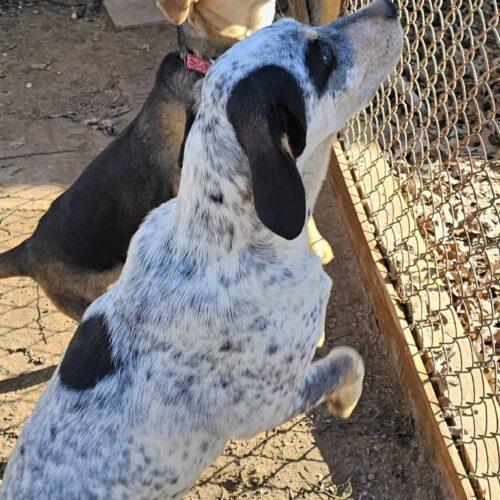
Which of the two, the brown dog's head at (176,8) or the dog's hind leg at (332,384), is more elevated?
the brown dog's head at (176,8)

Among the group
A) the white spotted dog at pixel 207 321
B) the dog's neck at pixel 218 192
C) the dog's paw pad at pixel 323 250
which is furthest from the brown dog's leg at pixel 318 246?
the dog's neck at pixel 218 192

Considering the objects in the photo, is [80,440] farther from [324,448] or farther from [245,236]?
[324,448]

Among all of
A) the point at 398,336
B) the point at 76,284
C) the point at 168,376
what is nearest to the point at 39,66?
the point at 76,284

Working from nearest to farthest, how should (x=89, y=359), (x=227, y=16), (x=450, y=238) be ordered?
(x=89, y=359) → (x=227, y=16) → (x=450, y=238)

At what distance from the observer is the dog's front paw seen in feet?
11.3

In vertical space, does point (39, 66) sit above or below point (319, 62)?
below

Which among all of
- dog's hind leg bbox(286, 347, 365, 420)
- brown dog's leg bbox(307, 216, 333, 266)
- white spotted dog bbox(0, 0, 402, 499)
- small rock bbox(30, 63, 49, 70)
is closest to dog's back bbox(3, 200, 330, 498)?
white spotted dog bbox(0, 0, 402, 499)

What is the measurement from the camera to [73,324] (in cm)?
473

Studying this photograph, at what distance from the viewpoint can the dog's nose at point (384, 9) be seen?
10.8 feet

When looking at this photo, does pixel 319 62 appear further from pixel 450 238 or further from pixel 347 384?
pixel 450 238

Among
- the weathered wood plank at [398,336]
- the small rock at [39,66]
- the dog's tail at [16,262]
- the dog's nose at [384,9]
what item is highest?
the dog's nose at [384,9]

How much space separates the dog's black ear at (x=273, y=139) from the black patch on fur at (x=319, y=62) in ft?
0.43

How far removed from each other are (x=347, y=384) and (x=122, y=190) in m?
1.49

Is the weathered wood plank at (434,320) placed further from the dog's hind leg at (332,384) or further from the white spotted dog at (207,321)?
the white spotted dog at (207,321)
